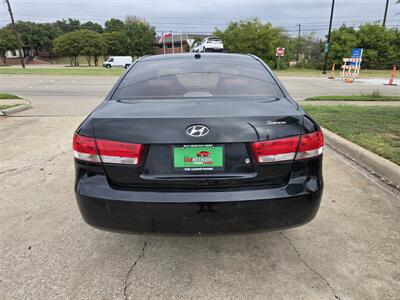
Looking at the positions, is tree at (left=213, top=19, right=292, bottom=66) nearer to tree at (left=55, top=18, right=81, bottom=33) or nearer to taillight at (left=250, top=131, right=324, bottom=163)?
taillight at (left=250, top=131, right=324, bottom=163)

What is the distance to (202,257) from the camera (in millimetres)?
2480

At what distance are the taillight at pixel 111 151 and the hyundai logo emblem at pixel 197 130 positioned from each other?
1.04 feet

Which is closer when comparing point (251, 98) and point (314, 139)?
point (314, 139)

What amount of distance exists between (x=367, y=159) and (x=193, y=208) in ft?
11.3

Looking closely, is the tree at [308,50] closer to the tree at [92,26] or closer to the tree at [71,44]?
the tree at [71,44]

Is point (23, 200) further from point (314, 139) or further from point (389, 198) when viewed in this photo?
point (389, 198)

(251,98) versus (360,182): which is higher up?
(251,98)

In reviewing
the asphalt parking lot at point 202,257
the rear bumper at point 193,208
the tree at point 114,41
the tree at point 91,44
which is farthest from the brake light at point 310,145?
the tree at point 114,41

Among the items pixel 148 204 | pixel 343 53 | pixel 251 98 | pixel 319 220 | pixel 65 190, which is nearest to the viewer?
pixel 148 204

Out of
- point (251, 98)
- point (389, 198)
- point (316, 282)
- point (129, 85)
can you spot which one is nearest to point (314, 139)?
point (251, 98)

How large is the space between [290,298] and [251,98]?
145 centimetres

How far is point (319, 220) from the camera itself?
3.03m

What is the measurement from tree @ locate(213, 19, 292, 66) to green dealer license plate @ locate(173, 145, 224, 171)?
4084 cm

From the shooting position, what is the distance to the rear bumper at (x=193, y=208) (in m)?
Answer: 1.92
